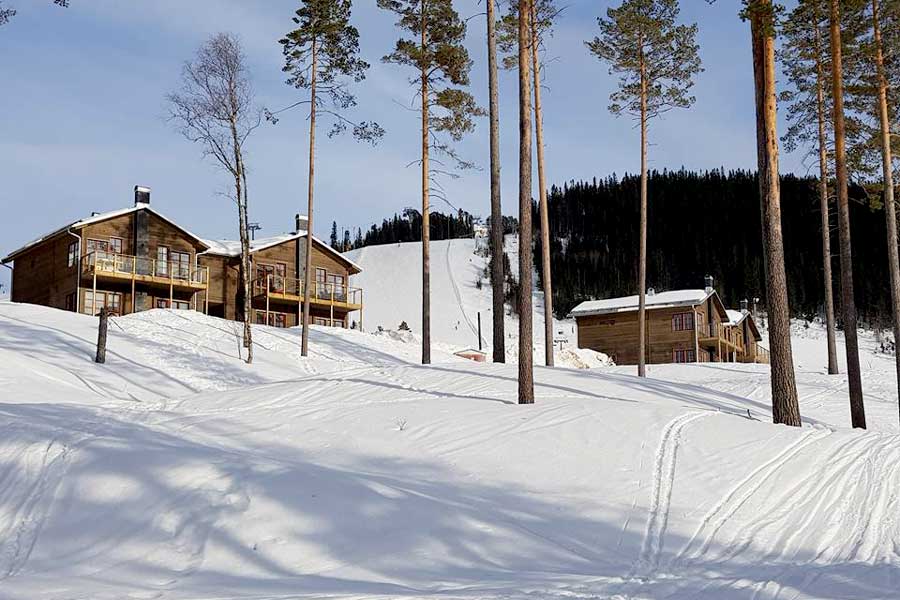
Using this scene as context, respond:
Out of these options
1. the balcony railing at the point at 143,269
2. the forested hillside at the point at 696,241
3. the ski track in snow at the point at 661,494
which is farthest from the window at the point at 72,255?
the forested hillside at the point at 696,241

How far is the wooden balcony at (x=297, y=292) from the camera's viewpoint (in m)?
34.2

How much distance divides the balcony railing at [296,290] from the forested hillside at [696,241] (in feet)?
135

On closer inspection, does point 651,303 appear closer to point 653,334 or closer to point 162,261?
point 653,334

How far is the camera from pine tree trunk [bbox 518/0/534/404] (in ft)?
38.5

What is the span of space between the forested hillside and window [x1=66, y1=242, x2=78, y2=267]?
168ft

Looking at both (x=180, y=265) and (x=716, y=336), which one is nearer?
(x=180, y=265)

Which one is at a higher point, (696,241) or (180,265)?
(696,241)

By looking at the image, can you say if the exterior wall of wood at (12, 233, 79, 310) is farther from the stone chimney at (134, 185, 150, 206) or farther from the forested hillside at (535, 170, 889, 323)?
the forested hillside at (535, 170, 889, 323)

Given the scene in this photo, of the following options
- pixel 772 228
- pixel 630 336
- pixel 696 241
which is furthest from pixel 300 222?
pixel 696 241

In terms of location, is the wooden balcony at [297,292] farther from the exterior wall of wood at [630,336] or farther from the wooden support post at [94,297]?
the exterior wall of wood at [630,336]

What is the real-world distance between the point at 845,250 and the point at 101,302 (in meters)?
26.1

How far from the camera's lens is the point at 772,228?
11.8 m

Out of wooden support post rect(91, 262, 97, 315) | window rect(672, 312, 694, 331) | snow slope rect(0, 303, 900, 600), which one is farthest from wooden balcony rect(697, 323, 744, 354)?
snow slope rect(0, 303, 900, 600)

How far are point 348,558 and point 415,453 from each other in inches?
115
